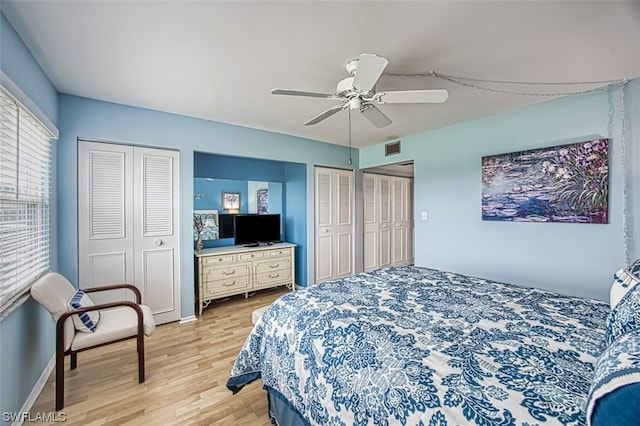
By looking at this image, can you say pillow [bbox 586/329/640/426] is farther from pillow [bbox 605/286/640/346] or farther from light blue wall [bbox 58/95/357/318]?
light blue wall [bbox 58/95/357/318]

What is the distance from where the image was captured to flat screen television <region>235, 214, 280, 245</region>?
4.08 metres

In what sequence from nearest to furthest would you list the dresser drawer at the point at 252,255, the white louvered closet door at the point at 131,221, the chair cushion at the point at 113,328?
the chair cushion at the point at 113,328
the white louvered closet door at the point at 131,221
the dresser drawer at the point at 252,255

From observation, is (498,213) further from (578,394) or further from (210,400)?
(210,400)

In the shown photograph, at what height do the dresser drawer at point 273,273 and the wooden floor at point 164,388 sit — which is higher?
the dresser drawer at point 273,273

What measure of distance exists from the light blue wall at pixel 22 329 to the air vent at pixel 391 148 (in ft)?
13.2

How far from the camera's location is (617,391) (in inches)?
25.8

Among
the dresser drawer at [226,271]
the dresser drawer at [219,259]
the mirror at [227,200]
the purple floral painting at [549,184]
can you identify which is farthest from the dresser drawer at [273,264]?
the purple floral painting at [549,184]

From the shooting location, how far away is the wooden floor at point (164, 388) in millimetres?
1732

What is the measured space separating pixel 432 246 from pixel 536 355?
2.77 meters

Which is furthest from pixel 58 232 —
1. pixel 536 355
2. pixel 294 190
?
pixel 536 355

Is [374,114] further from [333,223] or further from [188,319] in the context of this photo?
[188,319]

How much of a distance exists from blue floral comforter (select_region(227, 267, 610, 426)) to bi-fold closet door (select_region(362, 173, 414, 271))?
3136 millimetres

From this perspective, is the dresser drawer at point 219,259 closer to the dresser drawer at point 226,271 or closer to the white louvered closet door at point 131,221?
the dresser drawer at point 226,271

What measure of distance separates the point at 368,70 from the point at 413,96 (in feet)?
1.50
